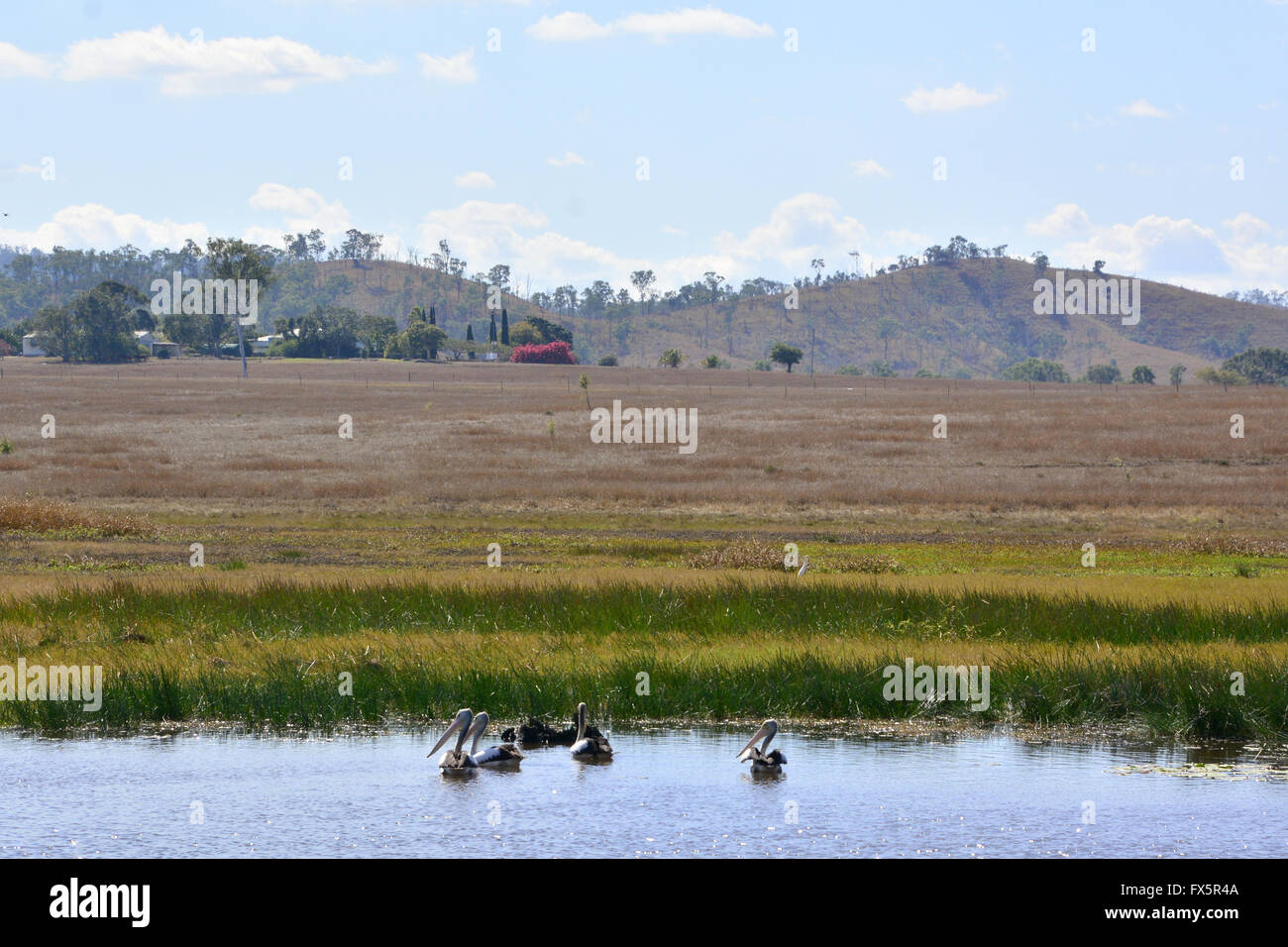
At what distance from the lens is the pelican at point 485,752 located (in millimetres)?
17984

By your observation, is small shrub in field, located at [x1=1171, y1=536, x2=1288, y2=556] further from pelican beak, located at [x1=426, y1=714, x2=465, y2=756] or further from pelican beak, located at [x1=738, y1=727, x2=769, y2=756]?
pelican beak, located at [x1=426, y1=714, x2=465, y2=756]

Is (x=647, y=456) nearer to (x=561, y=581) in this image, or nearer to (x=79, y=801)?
(x=561, y=581)

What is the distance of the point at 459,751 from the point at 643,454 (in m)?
67.0

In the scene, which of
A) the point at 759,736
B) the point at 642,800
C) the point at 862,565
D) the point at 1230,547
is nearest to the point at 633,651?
the point at 759,736

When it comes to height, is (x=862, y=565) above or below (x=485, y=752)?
above

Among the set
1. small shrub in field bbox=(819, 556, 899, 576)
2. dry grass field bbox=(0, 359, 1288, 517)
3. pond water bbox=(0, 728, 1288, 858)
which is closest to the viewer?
pond water bbox=(0, 728, 1288, 858)

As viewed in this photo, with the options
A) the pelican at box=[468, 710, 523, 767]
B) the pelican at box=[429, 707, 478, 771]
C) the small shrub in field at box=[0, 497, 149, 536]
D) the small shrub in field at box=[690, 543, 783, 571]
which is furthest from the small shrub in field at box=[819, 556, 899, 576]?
the small shrub in field at box=[0, 497, 149, 536]

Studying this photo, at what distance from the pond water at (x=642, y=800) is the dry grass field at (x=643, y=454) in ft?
141

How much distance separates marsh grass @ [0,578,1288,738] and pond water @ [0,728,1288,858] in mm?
1452

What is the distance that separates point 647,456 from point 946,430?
82.7 ft

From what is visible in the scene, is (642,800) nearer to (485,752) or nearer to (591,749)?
(591,749)

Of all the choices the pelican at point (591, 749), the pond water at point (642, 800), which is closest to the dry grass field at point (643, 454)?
the pond water at point (642, 800)

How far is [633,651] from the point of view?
24.8 metres

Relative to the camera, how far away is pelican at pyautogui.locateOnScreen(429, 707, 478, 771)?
17.8 metres
